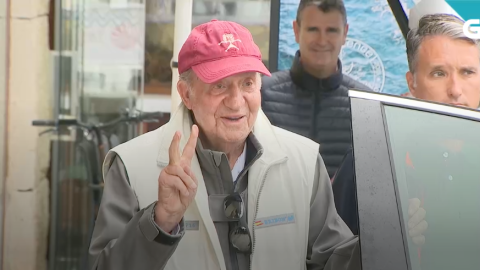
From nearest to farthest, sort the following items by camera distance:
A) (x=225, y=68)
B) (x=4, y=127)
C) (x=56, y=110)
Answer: (x=225, y=68) → (x=4, y=127) → (x=56, y=110)

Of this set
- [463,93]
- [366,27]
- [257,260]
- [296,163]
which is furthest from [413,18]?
[257,260]

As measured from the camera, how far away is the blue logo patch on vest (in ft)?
6.32

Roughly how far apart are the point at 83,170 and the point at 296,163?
1.39 meters

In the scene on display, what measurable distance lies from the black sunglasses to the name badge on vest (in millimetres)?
85

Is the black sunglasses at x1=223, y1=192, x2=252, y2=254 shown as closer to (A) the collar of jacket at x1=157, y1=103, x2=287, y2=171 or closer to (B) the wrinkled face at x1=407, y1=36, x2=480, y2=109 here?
(A) the collar of jacket at x1=157, y1=103, x2=287, y2=171

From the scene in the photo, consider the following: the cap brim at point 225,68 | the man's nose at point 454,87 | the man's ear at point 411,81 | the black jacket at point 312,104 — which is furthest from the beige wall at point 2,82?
the man's nose at point 454,87

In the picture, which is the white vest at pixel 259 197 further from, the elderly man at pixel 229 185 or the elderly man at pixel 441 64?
the elderly man at pixel 441 64

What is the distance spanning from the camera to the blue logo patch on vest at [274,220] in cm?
193

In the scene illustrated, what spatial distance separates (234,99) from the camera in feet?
6.10

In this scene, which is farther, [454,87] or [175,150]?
[454,87]

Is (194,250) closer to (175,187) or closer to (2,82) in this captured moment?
(175,187)

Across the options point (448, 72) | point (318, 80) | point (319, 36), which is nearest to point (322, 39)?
point (319, 36)

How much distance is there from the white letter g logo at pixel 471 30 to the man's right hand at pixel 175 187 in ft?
4.06

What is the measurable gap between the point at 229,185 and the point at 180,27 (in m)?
0.78
